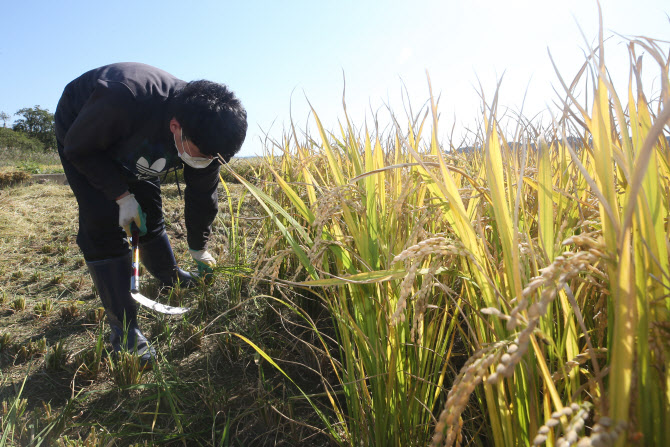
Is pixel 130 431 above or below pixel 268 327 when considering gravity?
below

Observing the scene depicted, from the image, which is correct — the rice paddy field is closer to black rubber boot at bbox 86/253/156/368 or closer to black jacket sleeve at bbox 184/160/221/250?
black rubber boot at bbox 86/253/156/368

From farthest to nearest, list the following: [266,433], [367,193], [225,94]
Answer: [225,94] < [266,433] < [367,193]

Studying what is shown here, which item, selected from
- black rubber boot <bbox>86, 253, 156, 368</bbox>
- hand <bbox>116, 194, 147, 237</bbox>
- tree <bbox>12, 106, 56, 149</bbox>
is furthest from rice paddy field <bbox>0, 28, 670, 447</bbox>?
tree <bbox>12, 106, 56, 149</bbox>

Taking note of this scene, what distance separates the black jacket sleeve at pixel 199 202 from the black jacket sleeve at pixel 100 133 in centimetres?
65

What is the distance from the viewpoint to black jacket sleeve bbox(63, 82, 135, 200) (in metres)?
1.94

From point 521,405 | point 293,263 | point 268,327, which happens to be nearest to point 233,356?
point 268,327

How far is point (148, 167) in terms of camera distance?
7.55 ft

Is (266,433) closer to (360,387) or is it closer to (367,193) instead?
(360,387)

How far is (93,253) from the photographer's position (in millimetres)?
2170

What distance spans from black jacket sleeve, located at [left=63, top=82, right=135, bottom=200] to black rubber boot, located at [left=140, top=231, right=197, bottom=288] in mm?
789

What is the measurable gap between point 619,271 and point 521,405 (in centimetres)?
42

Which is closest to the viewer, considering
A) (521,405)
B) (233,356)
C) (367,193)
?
(521,405)

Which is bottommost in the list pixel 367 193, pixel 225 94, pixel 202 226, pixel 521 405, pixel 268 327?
pixel 268 327

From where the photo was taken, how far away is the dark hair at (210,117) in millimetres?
1963
